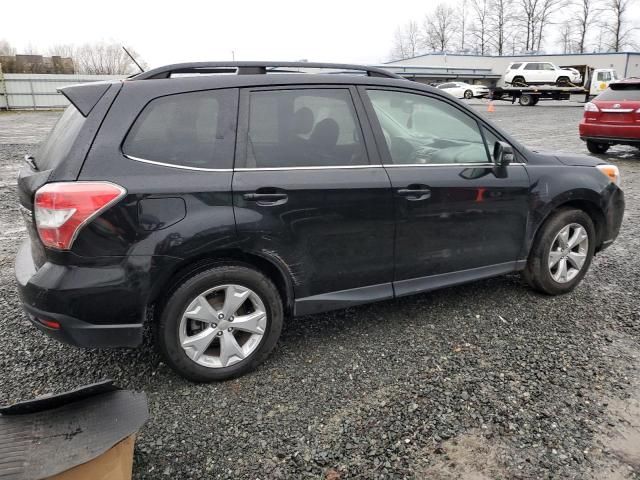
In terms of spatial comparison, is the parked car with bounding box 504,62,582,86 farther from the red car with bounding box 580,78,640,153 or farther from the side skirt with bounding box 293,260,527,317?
the side skirt with bounding box 293,260,527,317

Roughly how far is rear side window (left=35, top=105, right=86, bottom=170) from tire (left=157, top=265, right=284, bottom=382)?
0.92 m

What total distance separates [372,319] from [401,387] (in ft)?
2.94

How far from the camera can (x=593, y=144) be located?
11.8m

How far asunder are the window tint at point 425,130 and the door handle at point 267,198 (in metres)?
0.85

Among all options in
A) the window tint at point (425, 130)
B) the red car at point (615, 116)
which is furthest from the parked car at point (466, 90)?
the window tint at point (425, 130)

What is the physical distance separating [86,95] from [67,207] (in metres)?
0.64

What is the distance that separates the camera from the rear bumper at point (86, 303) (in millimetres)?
2518

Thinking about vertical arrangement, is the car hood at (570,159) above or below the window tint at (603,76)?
below

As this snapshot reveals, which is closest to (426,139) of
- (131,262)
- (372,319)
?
(372,319)

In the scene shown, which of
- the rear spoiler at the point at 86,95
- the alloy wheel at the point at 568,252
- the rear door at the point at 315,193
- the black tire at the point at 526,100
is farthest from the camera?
the black tire at the point at 526,100

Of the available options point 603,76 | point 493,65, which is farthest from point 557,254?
point 493,65

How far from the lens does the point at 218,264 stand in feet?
Answer: 9.29

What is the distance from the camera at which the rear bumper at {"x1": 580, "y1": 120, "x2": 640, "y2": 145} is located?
10.4 m

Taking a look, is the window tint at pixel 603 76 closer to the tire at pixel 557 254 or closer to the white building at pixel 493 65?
the white building at pixel 493 65
